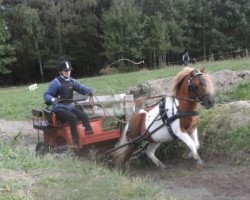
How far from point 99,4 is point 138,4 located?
166 inches

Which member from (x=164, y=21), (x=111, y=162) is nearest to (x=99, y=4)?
(x=164, y=21)

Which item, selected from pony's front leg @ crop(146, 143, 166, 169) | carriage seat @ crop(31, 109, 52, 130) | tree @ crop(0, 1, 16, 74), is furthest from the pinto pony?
tree @ crop(0, 1, 16, 74)

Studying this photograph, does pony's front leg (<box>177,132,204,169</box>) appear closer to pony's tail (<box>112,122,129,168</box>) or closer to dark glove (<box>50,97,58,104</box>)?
pony's tail (<box>112,122,129,168</box>)

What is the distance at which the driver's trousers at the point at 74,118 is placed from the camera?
930 cm

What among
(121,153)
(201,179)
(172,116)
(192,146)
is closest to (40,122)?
(121,153)

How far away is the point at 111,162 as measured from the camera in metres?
9.55

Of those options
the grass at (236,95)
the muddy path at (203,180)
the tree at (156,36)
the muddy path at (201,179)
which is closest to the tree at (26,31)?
the tree at (156,36)

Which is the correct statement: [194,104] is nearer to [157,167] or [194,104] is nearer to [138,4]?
[157,167]

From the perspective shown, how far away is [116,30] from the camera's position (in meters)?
44.9

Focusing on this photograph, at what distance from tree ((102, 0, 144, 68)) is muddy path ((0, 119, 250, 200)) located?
1375 inches

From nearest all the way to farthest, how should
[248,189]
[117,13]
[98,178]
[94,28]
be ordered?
[98,178] → [248,189] → [117,13] → [94,28]

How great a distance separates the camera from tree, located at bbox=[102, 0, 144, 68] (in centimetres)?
4416

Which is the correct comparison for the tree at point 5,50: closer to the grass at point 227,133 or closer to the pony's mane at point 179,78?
the grass at point 227,133

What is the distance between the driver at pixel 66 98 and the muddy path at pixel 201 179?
124cm
